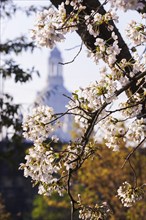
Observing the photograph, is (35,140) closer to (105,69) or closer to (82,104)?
(82,104)

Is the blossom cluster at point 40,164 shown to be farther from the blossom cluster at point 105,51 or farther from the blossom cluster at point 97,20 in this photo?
the blossom cluster at point 97,20

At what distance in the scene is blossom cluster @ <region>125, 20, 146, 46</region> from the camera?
4.76 m

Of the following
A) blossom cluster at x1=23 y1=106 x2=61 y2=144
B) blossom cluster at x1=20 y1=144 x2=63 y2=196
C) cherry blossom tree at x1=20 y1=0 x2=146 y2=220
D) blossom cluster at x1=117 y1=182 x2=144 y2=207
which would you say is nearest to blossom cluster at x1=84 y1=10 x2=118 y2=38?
cherry blossom tree at x1=20 y1=0 x2=146 y2=220

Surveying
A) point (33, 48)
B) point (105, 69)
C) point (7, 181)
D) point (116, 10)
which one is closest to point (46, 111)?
point (105, 69)

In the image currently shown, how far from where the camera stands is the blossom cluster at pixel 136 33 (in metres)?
4.76

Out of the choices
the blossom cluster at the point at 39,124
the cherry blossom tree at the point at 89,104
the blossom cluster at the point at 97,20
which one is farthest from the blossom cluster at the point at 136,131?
the blossom cluster at the point at 97,20

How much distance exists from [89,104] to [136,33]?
2.46 feet

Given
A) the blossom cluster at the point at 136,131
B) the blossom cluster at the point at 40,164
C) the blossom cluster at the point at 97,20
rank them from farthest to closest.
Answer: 1. the blossom cluster at the point at 136,131
2. the blossom cluster at the point at 97,20
3. the blossom cluster at the point at 40,164

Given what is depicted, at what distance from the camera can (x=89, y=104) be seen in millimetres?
4590

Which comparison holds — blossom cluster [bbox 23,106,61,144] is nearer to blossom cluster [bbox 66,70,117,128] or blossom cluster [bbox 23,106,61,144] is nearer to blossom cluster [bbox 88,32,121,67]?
blossom cluster [bbox 66,70,117,128]

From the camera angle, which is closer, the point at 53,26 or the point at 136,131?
the point at 53,26

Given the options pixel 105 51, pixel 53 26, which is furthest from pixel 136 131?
pixel 53 26

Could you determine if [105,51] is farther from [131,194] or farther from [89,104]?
[131,194]

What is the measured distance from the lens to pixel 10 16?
18750 mm
